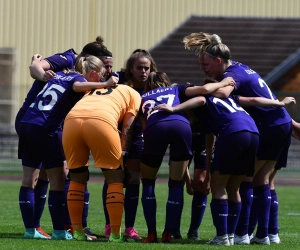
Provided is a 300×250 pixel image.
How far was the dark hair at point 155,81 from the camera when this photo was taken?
8562mm

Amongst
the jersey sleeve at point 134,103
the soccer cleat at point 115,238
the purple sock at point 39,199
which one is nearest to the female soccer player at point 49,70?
the purple sock at point 39,199

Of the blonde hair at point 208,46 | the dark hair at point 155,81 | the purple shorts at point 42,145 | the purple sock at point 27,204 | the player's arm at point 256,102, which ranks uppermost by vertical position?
the blonde hair at point 208,46

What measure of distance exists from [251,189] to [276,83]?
53.6ft

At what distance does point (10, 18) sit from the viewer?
2573cm

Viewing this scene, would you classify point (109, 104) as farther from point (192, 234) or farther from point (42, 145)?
point (192, 234)

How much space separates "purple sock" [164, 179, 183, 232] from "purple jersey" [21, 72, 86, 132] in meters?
1.26

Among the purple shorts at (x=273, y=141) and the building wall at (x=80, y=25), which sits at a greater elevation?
the purple shorts at (x=273, y=141)

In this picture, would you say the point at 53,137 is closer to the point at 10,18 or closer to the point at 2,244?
the point at 2,244

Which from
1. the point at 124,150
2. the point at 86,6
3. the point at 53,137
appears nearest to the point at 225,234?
the point at 124,150

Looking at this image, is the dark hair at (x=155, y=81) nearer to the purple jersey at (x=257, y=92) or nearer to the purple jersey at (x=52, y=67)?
the purple jersey at (x=257, y=92)

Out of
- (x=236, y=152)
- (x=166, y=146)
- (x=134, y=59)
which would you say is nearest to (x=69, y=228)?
(x=166, y=146)

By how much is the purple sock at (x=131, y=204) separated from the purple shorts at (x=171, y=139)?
80 cm

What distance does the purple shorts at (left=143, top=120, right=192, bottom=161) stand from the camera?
26.4 ft

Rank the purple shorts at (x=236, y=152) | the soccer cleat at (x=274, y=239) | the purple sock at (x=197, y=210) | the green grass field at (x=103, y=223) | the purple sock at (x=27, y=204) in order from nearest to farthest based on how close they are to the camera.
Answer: the green grass field at (x=103, y=223) < the purple shorts at (x=236, y=152) < the purple sock at (x=27, y=204) < the soccer cleat at (x=274, y=239) < the purple sock at (x=197, y=210)
